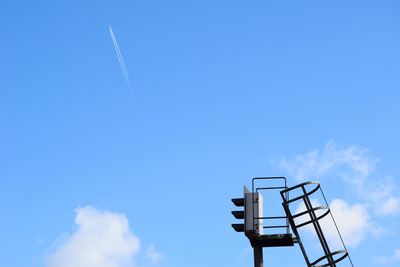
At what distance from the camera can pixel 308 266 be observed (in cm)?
1169

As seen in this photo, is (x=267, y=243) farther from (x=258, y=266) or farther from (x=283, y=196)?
(x=283, y=196)

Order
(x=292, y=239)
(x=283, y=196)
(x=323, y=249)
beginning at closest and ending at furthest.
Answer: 1. (x=323, y=249)
2. (x=283, y=196)
3. (x=292, y=239)

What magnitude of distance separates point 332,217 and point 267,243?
3.96 metres

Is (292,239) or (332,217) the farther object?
(292,239)

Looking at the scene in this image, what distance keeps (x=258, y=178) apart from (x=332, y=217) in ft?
14.2

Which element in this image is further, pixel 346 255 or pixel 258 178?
pixel 258 178

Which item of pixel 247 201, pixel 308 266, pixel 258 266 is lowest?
pixel 308 266

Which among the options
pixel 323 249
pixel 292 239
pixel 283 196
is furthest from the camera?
pixel 292 239

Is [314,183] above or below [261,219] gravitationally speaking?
below

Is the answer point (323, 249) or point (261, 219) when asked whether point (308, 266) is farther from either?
point (261, 219)

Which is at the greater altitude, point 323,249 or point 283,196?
point 283,196

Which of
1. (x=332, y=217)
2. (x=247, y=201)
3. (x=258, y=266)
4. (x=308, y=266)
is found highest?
(x=247, y=201)

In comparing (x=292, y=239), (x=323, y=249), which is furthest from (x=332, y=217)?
(x=292, y=239)

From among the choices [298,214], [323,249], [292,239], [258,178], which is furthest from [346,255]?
[258,178]
